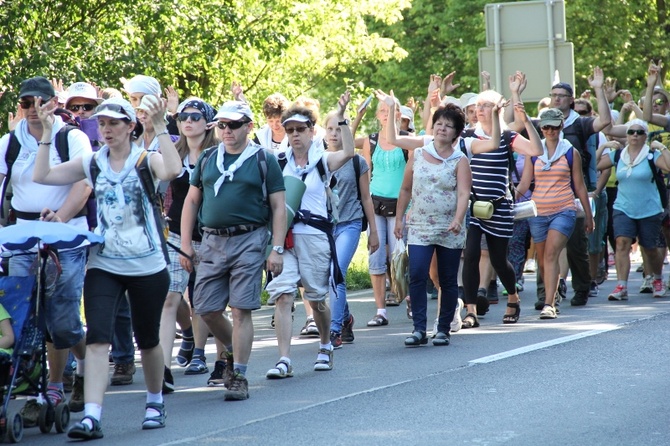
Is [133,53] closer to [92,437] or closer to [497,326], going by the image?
[497,326]

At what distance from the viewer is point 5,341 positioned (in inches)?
280

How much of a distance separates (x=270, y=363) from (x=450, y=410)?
2.53 meters

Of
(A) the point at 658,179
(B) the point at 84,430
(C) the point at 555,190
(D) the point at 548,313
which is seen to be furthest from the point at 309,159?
(A) the point at 658,179

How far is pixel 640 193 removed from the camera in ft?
46.4

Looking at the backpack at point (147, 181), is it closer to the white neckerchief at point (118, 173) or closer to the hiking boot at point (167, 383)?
the white neckerchief at point (118, 173)

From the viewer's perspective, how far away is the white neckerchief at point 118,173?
23.6ft

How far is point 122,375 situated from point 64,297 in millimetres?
1610

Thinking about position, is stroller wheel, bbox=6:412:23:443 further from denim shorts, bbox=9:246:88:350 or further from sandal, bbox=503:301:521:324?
sandal, bbox=503:301:521:324

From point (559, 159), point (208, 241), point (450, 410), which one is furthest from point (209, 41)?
point (450, 410)

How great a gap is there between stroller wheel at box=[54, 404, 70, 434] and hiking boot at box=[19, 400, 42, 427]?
17 centimetres

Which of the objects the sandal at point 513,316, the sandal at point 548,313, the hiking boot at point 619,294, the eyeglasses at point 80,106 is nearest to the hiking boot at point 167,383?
the eyeglasses at point 80,106

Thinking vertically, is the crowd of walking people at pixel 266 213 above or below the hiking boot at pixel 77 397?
above

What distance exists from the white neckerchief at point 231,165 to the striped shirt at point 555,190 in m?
4.78

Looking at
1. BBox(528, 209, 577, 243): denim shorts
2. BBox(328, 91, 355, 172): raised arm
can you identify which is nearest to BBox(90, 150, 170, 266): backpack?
BBox(328, 91, 355, 172): raised arm
